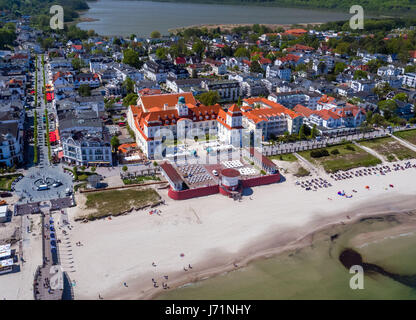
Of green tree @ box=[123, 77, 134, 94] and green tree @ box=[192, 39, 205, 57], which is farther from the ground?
green tree @ box=[192, 39, 205, 57]

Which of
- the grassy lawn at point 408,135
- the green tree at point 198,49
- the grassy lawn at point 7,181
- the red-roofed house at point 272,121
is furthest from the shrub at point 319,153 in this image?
the green tree at point 198,49

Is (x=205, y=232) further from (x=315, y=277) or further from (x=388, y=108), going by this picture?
(x=388, y=108)

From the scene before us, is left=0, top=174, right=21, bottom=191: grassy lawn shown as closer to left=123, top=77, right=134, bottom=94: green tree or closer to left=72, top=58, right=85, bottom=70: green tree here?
left=123, top=77, right=134, bottom=94: green tree

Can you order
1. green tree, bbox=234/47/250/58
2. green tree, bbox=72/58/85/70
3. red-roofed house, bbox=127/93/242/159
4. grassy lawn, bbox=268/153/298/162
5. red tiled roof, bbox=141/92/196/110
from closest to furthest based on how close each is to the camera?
red-roofed house, bbox=127/93/242/159
grassy lawn, bbox=268/153/298/162
red tiled roof, bbox=141/92/196/110
green tree, bbox=72/58/85/70
green tree, bbox=234/47/250/58

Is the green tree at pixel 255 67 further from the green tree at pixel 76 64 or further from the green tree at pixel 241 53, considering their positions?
the green tree at pixel 76 64

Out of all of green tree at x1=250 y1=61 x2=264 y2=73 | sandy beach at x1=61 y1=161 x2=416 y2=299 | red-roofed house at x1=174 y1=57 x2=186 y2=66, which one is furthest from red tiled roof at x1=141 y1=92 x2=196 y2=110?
red-roofed house at x1=174 y1=57 x2=186 y2=66

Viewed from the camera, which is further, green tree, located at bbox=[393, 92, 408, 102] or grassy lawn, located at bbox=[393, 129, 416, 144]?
green tree, located at bbox=[393, 92, 408, 102]

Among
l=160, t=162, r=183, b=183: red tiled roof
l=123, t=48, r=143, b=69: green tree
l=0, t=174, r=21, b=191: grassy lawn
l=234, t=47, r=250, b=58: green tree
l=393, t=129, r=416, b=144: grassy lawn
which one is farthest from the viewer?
l=234, t=47, r=250, b=58: green tree
